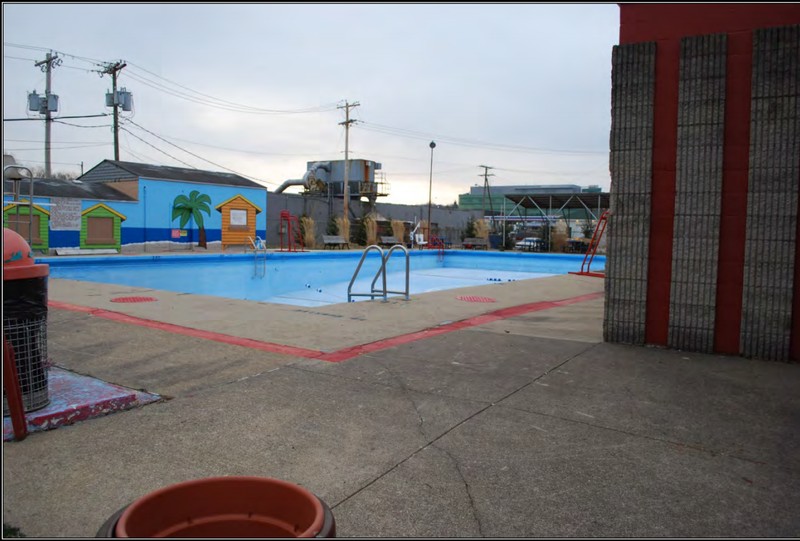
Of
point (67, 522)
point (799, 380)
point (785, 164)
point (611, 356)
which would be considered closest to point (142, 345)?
point (67, 522)

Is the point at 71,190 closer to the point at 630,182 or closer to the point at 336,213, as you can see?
the point at 336,213

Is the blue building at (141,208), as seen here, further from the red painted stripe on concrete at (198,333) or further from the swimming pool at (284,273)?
the red painted stripe on concrete at (198,333)

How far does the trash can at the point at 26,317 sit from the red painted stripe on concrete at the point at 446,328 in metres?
2.42

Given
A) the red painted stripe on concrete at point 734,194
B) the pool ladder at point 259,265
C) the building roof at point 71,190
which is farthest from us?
the building roof at point 71,190

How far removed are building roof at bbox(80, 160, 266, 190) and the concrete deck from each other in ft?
68.8

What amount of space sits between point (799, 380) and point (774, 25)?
11.1 feet

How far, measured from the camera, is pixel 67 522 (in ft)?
8.20

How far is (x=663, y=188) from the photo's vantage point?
6016 mm

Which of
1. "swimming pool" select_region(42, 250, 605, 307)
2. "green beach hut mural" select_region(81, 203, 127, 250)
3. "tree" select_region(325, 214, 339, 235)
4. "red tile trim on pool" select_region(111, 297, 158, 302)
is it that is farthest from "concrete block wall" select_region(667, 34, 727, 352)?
"tree" select_region(325, 214, 339, 235)

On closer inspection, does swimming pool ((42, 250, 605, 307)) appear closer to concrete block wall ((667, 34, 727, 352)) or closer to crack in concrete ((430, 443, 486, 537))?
concrete block wall ((667, 34, 727, 352))

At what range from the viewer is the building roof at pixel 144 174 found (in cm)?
2548

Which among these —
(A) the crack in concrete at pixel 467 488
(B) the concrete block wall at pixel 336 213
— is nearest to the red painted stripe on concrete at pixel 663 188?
(A) the crack in concrete at pixel 467 488

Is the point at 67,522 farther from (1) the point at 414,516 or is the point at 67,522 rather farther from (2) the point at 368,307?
(2) the point at 368,307

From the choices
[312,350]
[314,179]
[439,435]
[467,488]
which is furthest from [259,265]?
[314,179]
